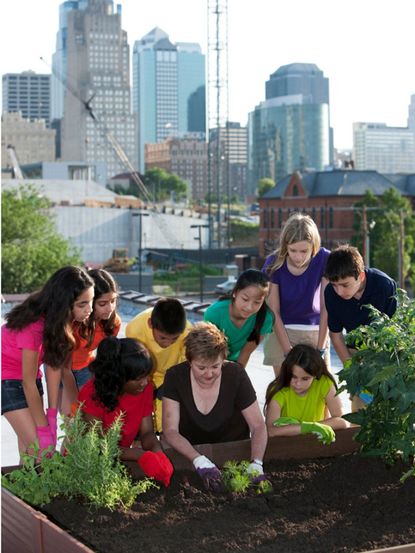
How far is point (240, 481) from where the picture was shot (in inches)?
112

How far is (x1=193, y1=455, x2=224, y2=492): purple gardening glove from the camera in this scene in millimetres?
2846

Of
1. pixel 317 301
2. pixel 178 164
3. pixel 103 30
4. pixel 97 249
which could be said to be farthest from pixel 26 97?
pixel 317 301

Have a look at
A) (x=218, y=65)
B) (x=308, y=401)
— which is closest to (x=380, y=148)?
(x=218, y=65)

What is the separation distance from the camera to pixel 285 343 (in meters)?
3.81

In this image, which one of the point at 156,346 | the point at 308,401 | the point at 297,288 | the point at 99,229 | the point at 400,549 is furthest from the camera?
the point at 99,229

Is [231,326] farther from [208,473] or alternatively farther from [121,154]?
[121,154]

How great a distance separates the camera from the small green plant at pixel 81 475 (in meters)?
2.60

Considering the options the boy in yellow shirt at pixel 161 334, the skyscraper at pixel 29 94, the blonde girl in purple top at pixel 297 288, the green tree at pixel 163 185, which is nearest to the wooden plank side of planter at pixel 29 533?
the boy in yellow shirt at pixel 161 334

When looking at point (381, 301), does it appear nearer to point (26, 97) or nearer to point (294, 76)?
point (294, 76)

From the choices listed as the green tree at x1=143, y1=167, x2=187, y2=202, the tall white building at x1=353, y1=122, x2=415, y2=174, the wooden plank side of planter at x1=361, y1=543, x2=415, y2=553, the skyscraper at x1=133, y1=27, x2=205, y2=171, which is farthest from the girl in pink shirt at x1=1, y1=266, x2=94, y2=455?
the skyscraper at x1=133, y1=27, x2=205, y2=171

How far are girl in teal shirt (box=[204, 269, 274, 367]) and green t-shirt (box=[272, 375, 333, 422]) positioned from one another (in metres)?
0.29

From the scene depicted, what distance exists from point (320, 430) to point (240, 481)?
18.8 inches

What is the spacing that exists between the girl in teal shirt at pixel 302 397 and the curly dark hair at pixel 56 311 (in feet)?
2.53

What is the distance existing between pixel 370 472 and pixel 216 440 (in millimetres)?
514
